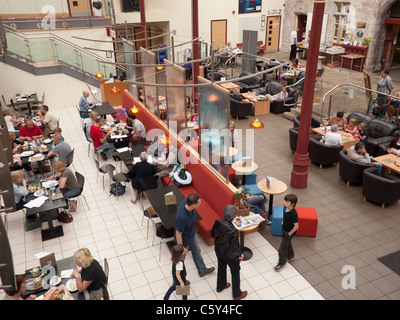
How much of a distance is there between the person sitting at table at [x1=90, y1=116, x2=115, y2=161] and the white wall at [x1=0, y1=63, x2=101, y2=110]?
20.1 feet

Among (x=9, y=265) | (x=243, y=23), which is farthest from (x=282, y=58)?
(x=9, y=265)

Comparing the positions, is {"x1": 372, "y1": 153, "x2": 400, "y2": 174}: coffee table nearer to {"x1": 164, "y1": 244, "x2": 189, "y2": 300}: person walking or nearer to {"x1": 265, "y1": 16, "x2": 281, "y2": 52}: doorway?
{"x1": 164, "y1": 244, "x2": 189, "y2": 300}: person walking

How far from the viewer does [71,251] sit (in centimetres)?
697

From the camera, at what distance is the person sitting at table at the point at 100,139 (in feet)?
33.2

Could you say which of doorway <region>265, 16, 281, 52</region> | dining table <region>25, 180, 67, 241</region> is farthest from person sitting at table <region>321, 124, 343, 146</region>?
doorway <region>265, 16, 281, 52</region>

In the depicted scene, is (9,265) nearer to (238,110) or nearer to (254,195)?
(254,195)

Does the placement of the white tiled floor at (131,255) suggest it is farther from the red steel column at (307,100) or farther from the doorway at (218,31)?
the doorway at (218,31)

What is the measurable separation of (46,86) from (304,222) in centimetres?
1273

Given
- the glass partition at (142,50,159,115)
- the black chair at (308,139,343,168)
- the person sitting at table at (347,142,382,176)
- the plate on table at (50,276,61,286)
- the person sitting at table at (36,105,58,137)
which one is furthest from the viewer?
the person sitting at table at (36,105,58,137)

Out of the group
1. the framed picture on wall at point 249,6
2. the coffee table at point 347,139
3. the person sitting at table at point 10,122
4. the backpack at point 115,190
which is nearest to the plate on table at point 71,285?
the backpack at point 115,190

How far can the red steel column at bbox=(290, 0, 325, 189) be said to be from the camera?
7512mm

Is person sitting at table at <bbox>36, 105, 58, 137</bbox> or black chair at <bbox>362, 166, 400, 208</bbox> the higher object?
person sitting at table at <bbox>36, 105, 58, 137</bbox>

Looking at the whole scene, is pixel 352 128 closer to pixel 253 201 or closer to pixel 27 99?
pixel 253 201

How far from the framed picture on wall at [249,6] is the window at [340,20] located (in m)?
5.08
